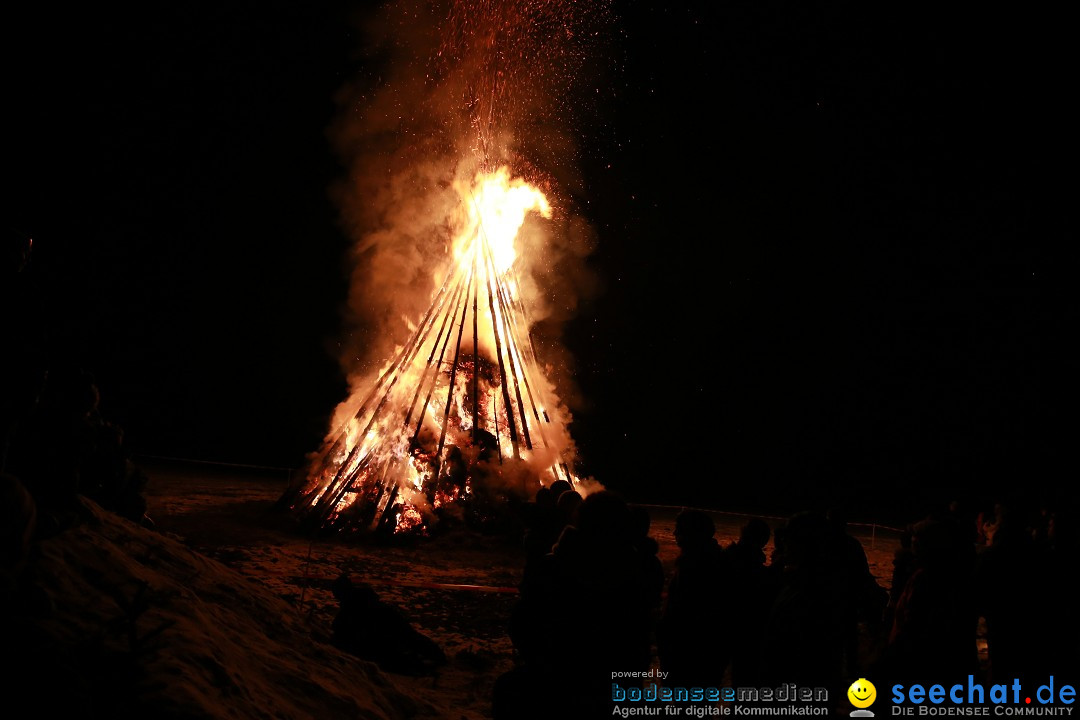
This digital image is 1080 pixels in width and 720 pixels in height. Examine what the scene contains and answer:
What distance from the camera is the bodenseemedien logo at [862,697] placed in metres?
3.49

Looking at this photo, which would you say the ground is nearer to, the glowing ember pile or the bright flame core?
the glowing ember pile

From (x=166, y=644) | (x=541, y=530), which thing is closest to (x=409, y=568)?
(x=541, y=530)

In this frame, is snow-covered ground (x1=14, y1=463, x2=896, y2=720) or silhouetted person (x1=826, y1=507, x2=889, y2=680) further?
silhouetted person (x1=826, y1=507, x2=889, y2=680)

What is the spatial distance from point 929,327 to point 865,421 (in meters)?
3.60

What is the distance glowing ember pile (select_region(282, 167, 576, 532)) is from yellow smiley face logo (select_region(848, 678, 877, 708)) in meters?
7.76

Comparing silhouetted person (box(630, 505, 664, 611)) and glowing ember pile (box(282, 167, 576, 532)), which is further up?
glowing ember pile (box(282, 167, 576, 532))

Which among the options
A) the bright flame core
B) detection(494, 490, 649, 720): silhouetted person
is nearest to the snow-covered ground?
detection(494, 490, 649, 720): silhouetted person

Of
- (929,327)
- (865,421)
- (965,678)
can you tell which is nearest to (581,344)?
(865,421)

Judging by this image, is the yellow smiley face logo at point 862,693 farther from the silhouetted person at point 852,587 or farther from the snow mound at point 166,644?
the snow mound at point 166,644

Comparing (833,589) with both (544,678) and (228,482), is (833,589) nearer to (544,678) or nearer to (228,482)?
(544,678)

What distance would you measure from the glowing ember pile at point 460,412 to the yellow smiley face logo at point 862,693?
25.5 ft

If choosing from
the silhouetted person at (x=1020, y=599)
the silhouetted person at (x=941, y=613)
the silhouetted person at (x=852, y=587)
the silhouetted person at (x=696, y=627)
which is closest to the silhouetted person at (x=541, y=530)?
the silhouetted person at (x=696, y=627)

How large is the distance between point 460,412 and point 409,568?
12.0 feet

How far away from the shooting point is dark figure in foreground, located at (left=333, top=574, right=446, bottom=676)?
509 centimetres
